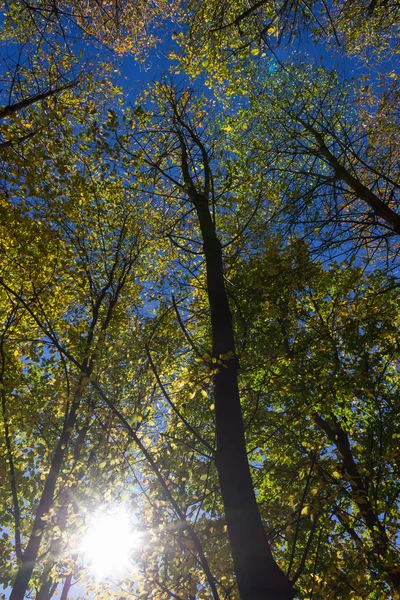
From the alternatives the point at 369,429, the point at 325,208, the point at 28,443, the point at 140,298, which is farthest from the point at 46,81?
the point at 369,429

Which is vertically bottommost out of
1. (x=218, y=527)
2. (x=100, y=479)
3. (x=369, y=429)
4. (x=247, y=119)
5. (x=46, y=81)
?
(x=218, y=527)

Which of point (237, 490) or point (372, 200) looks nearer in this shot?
point (237, 490)

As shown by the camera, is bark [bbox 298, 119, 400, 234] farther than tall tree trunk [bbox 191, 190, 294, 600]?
Yes

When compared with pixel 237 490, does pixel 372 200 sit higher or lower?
higher

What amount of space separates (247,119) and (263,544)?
10.1 meters

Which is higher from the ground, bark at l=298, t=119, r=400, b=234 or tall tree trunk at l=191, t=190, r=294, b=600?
bark at l=298, t=119, r=400, b=234

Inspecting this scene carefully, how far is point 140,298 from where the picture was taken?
10.2 metres

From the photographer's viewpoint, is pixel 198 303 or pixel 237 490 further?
pixel 198 303

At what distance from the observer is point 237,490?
108 inches

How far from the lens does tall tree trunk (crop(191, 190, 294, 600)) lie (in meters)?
2.30

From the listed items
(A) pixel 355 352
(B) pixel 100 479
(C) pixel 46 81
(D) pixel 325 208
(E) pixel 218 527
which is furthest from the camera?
(B) pixel 100 479

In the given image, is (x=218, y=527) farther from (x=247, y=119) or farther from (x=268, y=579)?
(x=247, y=119)

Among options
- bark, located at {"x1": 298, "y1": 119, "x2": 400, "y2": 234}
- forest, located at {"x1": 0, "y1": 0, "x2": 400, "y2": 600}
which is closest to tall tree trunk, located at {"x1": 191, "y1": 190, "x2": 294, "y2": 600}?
forest, located at {"x1": 0, "y1": 0, "x2": 400, "y2": 600}

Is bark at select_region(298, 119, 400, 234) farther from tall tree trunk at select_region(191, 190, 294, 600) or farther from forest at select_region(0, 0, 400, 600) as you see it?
tall tree trunk at select_region(191, 190, 294, 600)
